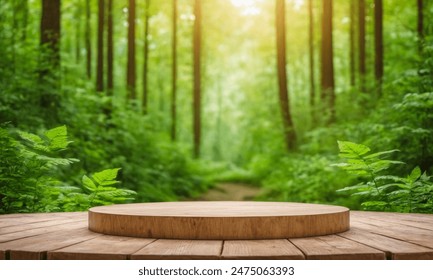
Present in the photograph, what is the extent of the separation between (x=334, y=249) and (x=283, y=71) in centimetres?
1629

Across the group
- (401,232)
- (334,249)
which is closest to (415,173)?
(401,232)

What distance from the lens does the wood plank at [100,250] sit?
2.55 metres

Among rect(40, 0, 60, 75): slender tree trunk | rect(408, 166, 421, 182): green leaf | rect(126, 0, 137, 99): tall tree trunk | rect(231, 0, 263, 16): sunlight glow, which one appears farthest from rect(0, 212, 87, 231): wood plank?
rect(231, 0, 263, 16): sunlight glow

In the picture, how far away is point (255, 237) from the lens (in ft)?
10.1

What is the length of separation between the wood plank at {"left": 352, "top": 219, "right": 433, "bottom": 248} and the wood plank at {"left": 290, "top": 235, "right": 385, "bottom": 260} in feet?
1.20

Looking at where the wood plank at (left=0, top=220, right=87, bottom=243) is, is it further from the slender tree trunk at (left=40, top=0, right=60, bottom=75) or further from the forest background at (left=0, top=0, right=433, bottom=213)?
the slender tree trunk at (left=40, top=0, right=60, bottom=75)

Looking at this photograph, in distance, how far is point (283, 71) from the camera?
1858 centimetres

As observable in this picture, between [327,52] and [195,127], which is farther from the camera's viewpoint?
[195,127]

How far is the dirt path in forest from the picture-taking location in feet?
54.4

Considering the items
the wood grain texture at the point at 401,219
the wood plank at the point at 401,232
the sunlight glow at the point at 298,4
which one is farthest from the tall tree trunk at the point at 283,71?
the wood plank at the point at 401,232

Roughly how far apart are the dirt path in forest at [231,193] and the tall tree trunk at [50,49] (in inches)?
252

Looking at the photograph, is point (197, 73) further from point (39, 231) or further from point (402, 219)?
point (39, 231)
